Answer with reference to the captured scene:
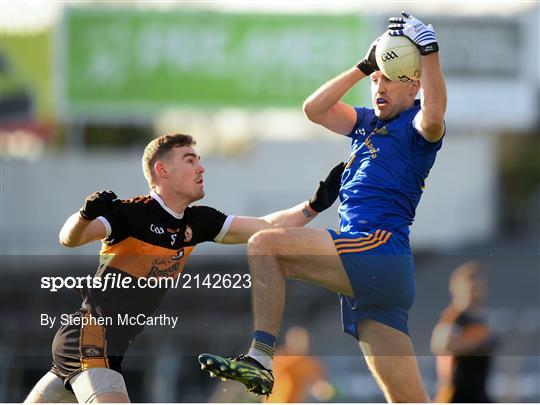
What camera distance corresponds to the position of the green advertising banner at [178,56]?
2880cm

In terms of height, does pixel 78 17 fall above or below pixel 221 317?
above

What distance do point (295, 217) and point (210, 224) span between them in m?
0.53

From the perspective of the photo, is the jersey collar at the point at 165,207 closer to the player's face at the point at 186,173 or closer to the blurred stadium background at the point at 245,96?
the player's face at the point at 186,173

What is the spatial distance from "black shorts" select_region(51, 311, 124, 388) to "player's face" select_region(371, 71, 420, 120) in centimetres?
202

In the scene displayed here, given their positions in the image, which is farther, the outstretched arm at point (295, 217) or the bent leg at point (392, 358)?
the outstretched arm at point (295, 217)

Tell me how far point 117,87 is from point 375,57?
21.6m

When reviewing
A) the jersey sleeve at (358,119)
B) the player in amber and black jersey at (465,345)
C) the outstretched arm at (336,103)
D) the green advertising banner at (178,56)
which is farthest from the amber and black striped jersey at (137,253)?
the green advertising banner at (178,56)

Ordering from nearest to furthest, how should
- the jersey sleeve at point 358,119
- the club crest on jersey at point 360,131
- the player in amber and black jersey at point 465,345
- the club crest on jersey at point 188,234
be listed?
the club crest on jersey at point 360,131 → the jersey sleeve at point 358,119 → the club crest on jersey at point 188,234 → the player in amber and black jersey at point 465,345

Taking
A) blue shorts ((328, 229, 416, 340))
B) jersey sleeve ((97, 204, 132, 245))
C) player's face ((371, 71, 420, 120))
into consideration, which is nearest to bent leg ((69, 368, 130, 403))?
jersey sleeve ((97, 204, 132, 245))

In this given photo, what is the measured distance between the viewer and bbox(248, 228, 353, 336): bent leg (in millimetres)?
7398

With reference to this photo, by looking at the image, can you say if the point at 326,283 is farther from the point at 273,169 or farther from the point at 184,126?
the point at 184,126

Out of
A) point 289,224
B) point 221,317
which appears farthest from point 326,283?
point 221,317

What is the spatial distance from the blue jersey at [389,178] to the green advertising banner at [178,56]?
21009 millimetres

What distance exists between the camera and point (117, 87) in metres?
28.9
